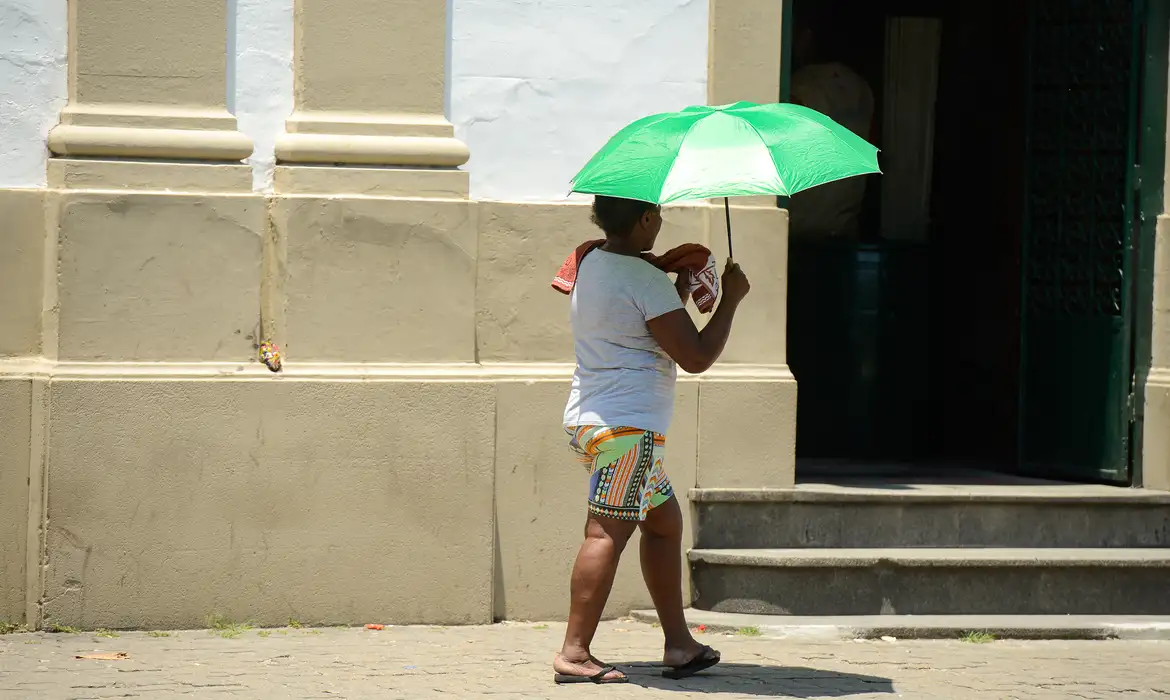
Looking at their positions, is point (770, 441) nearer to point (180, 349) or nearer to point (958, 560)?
point (958, 560)

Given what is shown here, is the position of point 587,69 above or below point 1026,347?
above

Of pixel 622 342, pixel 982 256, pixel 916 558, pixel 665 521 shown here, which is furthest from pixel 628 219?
pixel 982 256

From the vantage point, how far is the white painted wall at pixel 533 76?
6.31 meters

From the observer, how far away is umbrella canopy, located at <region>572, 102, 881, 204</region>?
15.4 ft

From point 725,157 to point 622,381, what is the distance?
85 centimetres

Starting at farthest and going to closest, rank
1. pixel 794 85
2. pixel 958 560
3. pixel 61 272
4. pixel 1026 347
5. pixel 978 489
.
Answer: pixel 794 85
pixel 1026 347
pixel 978 489
pixel 958 560
pixel 61 272

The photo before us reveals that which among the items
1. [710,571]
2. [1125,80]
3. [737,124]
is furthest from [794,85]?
[737,124]

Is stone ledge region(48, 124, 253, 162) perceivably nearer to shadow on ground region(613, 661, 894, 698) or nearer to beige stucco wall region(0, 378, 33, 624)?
beige stucco wall region(0, 378, 33, 624)

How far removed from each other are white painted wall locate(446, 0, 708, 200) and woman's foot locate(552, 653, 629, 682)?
224 cm

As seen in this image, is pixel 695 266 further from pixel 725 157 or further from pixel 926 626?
pixel 926 626

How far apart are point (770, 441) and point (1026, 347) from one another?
1972mm

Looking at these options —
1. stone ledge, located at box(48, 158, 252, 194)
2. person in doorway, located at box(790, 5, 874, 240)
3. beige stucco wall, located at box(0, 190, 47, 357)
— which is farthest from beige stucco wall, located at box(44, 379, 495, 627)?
person in doorway, located at box(790, 5, 874, 240)

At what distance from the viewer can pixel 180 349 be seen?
20.1ft

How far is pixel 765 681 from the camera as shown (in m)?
5.38
